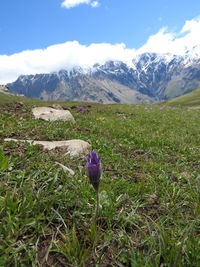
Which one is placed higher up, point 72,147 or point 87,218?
point 72,147

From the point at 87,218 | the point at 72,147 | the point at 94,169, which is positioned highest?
the point at 94,169

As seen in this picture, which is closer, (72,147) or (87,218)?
(87,218)

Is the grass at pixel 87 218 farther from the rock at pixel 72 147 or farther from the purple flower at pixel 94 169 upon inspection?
the purple flower at pixel 94 169

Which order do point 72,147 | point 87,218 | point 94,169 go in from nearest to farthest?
point 94,169 < point 87,218 < point 72,147

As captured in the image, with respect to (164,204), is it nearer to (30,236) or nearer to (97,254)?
(97,254)

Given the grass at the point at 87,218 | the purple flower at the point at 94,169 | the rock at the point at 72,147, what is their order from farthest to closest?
the rock at the point at 72,147 → the grass at the point at 87,218 → the purple flower at the point at 94,169

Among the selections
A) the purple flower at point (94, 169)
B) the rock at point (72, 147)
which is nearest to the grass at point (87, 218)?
the rock at point (72, 147)

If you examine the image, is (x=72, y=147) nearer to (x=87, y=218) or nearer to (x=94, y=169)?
(x=87, y=218)

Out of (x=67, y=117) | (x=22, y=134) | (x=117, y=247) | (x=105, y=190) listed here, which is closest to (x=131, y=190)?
(x=105, y=190)

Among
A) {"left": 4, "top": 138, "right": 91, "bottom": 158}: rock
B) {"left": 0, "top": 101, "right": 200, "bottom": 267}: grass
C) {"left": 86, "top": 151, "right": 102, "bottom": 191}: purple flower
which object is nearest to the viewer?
{"left": 86, "top": 151, "right": 102, "bottom": 191}: purple flower

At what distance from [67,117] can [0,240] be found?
1018 centimetres

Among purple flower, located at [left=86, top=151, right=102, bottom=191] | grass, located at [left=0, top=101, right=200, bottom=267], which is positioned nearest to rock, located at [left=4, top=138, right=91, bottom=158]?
grass, located at [left=0, top=101, right=200, bottom=267]

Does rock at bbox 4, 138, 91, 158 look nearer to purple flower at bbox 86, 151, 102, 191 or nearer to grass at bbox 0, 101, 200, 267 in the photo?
grass at bbox 0, 101, 200, 267

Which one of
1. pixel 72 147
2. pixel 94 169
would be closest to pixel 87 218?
pixel 94 169
